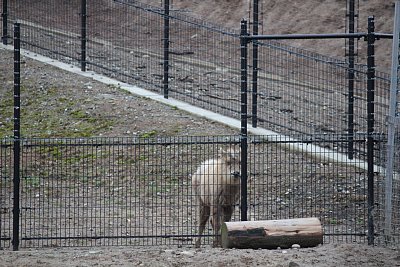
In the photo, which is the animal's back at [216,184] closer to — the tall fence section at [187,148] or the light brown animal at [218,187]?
the light brown animal at [218,187]

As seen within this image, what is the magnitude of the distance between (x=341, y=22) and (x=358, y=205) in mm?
10415

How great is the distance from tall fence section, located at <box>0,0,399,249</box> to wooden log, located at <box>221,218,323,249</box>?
0.57 m

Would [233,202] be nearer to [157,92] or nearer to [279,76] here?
[157,92]

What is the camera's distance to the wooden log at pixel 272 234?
35.1 feet

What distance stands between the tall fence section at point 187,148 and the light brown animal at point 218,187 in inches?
8.8

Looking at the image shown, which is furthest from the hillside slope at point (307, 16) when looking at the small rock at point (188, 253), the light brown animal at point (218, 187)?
the small rock at point (188, 253)

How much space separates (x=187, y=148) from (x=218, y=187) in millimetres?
2097

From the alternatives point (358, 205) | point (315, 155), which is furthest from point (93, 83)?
point (358, 205)

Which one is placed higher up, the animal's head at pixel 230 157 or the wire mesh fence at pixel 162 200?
the animal's head at pixel 230 157

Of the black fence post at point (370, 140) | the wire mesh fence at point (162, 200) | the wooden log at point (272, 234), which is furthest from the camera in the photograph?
the wire mesh fence at point (162, 200)

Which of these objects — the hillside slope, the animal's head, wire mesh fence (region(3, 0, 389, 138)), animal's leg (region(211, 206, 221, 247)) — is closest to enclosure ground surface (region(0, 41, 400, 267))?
animal's leg (region(211, 206, 221, 247))

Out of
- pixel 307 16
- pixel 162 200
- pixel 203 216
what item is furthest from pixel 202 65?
pixel 203 216

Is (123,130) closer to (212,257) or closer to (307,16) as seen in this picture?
(212,257)

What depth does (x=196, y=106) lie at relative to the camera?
17.5 metres
